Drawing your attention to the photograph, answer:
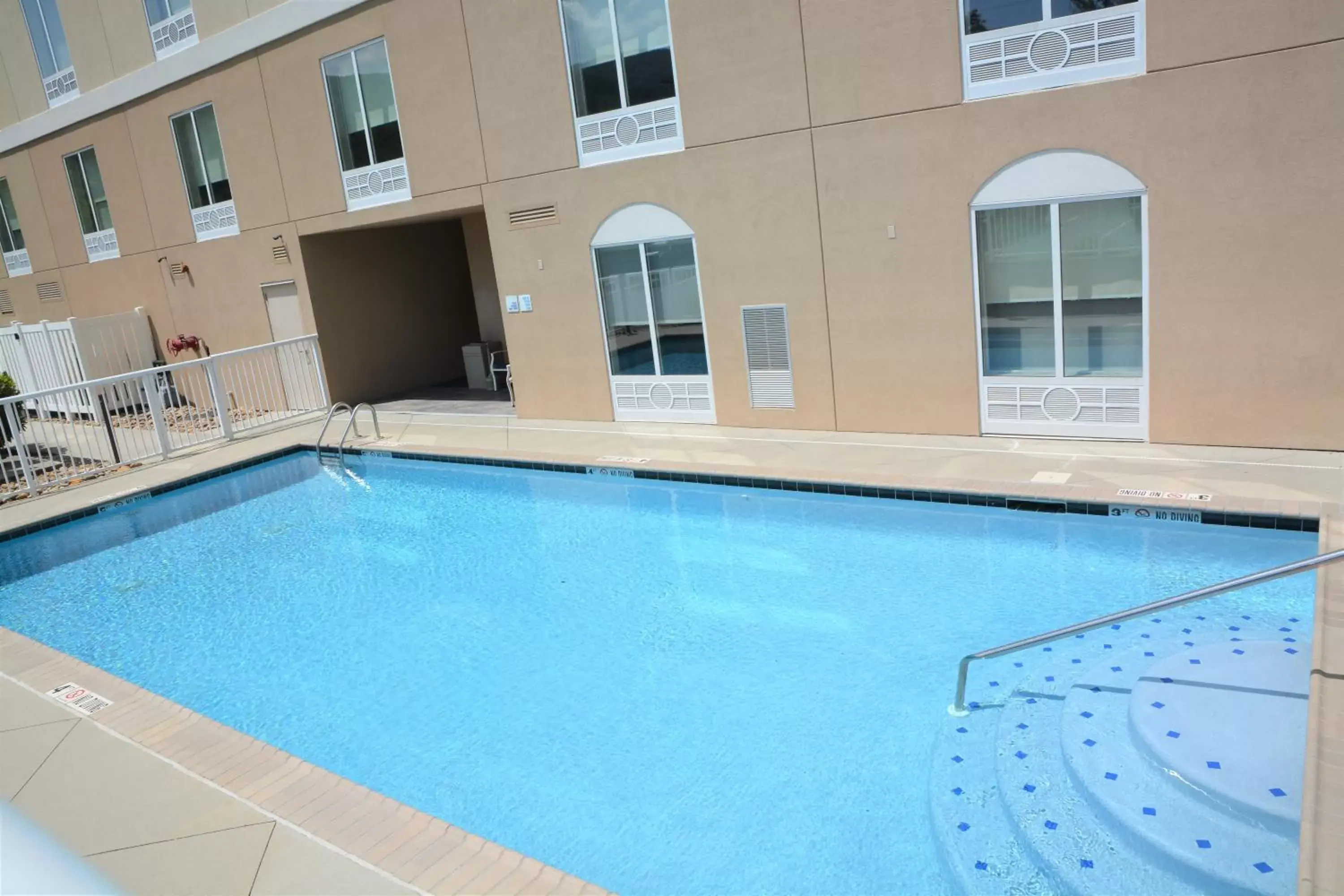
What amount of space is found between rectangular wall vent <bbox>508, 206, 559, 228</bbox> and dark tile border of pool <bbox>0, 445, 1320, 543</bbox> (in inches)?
123

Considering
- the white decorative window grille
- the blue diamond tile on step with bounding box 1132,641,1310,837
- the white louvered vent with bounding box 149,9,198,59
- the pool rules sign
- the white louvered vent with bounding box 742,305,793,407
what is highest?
the white louvered vent with bounding box 149,9,198,59

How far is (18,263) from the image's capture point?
68.7 ft

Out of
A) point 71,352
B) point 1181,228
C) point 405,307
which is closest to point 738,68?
point 1181,228

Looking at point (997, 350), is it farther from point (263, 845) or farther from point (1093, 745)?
point (263, 845)

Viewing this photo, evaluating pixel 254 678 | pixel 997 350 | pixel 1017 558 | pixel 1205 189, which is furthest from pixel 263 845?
pixel 1205 189

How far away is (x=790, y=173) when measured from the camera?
31.4ft

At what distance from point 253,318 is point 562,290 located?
706 cm

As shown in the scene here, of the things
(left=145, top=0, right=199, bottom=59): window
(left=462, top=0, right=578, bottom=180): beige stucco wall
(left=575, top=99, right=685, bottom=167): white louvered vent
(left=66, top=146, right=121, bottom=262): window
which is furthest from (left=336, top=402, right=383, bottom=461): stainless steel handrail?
(left=66, top=146, right=121, bottom=262): window

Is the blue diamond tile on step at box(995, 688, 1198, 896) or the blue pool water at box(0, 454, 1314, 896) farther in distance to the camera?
the blue pool water at box(0, 454, 1314, 896)

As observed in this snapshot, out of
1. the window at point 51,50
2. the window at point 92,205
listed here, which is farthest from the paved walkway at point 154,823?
the window at point 51,50

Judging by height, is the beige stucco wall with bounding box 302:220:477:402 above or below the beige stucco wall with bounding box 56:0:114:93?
below

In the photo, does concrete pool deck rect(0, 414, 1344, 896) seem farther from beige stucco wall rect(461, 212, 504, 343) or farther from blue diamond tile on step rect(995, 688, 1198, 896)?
beige stucco wall rect(461, 212, 504, 343)

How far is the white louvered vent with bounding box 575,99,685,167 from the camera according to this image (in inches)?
404

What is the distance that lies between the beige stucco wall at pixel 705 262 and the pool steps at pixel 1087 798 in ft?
17.2
